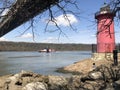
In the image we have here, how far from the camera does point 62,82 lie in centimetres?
962

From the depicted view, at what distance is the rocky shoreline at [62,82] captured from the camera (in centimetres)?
904

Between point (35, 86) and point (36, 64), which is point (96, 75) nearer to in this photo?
point (35, 86)

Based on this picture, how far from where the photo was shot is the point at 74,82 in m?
9.85

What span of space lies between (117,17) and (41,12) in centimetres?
213

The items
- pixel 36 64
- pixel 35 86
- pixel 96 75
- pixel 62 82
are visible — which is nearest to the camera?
pixel 35 86

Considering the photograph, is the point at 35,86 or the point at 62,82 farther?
the point at 62,82

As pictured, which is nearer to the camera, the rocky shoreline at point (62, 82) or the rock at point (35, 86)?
the rock at point (35, 86)

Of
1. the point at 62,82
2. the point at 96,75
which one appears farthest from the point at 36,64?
the point at 62,82

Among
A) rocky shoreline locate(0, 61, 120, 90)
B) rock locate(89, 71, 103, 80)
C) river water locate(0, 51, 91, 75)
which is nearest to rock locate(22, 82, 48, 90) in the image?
rocky shoreline locate(0, 61, 120, 90)

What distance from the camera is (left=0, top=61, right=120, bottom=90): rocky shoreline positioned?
904cm

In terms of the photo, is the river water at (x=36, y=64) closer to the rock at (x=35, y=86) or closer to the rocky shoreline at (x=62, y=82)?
the rocky shoreline at (x=62, y=82)

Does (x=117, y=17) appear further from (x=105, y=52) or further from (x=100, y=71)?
(x=105, y=52)

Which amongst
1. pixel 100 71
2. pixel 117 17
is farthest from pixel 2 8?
pixel 100 71

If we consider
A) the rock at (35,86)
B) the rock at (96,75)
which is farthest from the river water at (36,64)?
the rock at (35,86)
